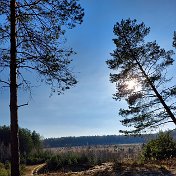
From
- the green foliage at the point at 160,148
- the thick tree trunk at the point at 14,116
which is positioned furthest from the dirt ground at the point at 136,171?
the green foliage at the point at 160,148

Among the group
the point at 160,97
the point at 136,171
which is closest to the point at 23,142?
the point at 160,97

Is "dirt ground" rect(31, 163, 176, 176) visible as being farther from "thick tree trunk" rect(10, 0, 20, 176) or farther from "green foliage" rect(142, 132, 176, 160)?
"green foliage" rect(142, 132, 176, 160)

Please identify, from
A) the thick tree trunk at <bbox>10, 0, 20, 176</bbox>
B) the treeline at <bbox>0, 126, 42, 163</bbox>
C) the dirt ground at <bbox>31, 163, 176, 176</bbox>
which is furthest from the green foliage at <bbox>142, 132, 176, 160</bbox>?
the treeline at <bbox>0, 126, 42, 163</bbox>

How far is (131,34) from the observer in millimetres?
26594

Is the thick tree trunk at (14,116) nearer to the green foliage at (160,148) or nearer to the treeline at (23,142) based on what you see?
the green foliage at (160,148)

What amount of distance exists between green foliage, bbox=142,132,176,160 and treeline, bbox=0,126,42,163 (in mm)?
59166

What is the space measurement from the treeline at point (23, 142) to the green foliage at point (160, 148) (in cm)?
5917

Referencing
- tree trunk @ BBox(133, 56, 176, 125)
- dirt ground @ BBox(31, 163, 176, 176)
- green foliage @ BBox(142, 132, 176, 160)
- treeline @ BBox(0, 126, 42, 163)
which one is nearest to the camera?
dirt ground @ BBox(31, 163, 176, 176)

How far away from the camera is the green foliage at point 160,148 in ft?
76.4

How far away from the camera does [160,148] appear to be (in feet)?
77.0

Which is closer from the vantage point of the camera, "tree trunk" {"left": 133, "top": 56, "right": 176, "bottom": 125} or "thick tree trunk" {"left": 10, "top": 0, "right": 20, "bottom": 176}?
"thick tree trunk" {"left": 10, "top": 0, "right": 20, "bottom": 176}

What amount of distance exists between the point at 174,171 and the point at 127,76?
11.6 metres

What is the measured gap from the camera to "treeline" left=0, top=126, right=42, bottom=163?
87456 millimetres

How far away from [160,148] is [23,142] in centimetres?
7347
